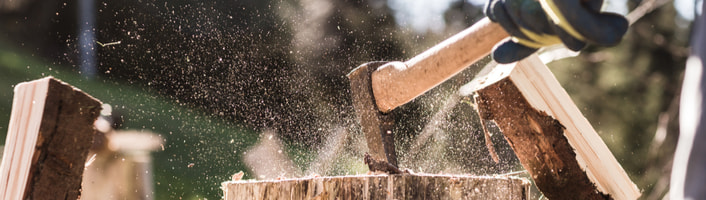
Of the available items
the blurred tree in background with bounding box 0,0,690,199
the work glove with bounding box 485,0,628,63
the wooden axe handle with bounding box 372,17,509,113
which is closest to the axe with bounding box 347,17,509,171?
the wooden axe handle with bounding box 372,17,509,113

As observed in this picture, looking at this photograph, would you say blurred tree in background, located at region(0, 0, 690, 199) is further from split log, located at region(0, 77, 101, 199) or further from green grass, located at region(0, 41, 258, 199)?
split log, located at region(0, 77, 101, 199)

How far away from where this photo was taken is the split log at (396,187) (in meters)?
1.37

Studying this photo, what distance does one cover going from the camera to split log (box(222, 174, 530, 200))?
137cm

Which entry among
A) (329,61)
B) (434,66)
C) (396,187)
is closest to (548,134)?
(434,66)

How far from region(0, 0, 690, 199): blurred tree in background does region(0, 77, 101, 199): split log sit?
2.79 meters

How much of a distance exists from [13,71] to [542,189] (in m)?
4.83

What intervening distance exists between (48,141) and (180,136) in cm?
450

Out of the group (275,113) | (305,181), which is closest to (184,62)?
(275,113)

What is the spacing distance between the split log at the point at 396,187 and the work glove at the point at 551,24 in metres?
0.40

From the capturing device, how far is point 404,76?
1600mm

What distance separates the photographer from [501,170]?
188 inches

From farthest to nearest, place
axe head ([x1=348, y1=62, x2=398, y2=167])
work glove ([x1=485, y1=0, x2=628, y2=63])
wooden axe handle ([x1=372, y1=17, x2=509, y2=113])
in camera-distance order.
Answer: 1. axe head ([x1=348, y1=62, x2=398, y2=167])
2. wooden axe handle ([x1=372, y1=17, x2=509, y2=113])
3. work glove ([x1=485, y1=0, x2=628, y2=63])

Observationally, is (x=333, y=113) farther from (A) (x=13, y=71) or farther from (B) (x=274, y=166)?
(A) (x=13, y=71)

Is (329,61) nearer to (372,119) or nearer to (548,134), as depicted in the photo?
(372,119)
